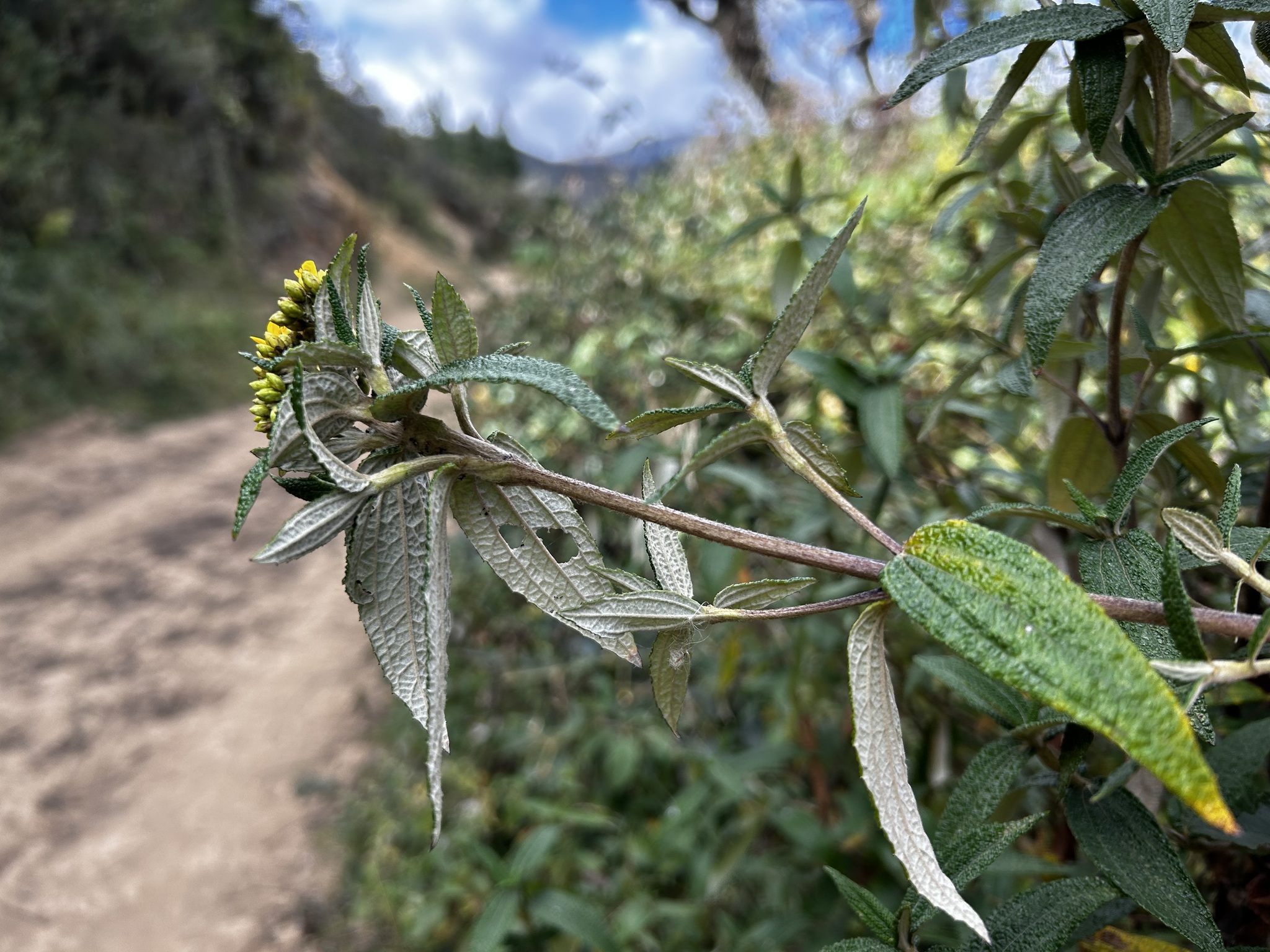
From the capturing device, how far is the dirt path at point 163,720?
2.31 m

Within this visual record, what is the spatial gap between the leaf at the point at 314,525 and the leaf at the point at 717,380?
0.16 meters

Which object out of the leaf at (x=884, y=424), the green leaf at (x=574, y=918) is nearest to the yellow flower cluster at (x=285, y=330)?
the leaf at (x=884, y=424)

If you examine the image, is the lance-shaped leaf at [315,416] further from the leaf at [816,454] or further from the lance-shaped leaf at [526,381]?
the leaf at [816,454]

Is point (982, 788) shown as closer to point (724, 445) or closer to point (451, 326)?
point (724, 445)

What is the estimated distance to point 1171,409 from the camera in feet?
3.04

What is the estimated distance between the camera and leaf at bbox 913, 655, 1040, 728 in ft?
1.61

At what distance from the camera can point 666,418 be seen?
375 mm

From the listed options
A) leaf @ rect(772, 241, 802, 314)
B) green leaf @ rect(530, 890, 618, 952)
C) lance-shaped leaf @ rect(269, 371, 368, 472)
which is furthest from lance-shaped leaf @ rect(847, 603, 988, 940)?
green leaf @ rect(530, 890, 618, 952)

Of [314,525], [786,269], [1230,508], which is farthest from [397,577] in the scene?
[786,269]

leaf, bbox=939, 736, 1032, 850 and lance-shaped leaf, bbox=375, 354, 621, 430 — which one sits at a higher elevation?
lance-shaped leaf, bbox=375, 354, 621, 430

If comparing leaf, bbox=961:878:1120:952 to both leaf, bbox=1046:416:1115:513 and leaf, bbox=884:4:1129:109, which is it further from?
leaf, bbox=884:4:1129:109

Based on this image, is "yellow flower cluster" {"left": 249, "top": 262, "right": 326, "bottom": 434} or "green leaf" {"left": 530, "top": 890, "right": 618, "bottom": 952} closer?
"yellow flower cluster" {"left": 249, "top": 262, "right": 326, "bottom": 434}

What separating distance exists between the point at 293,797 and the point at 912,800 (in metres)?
2.82

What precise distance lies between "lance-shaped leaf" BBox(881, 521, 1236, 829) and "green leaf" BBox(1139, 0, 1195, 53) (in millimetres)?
237
